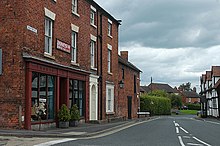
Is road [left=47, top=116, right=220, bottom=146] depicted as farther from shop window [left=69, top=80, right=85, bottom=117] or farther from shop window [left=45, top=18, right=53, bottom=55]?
shop window [left=45, top=18, right=53, bottom=55]

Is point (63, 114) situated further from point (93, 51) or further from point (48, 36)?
point (93, 51)

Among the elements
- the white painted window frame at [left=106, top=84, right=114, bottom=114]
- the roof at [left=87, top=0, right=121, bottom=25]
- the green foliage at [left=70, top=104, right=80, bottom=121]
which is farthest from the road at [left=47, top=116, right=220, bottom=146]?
the white painted window frame at [left=106, top=84, right=114, bottom=114]

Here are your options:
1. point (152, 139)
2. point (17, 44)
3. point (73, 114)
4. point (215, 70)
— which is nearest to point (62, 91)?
point (73, 114)

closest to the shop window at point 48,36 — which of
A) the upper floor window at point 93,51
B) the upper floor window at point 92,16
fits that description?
the upper floor window at point 93,51

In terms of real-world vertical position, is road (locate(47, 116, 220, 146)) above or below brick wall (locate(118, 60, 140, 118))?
below

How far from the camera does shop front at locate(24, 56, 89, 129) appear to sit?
1958 cm

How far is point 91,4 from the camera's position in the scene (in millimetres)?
30312

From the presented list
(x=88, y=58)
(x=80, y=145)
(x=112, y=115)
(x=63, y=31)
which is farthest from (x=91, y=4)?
(x=80, y=145)

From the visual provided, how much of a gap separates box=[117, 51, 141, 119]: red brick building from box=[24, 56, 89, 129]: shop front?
39.6 feet

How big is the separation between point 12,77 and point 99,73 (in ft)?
44.5

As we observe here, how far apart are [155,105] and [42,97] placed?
49.4 m

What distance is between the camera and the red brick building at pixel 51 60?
19156 millimetres

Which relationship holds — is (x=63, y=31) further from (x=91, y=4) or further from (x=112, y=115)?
(x=112, y=115)

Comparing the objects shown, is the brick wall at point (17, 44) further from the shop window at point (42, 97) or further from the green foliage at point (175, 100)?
the green foliage at point (175, 100)
